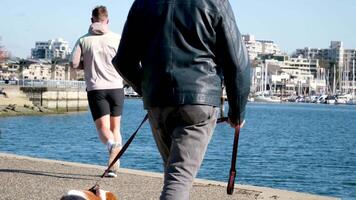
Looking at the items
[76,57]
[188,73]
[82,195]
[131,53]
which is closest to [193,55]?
[188,73]

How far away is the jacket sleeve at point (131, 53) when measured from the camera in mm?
4117

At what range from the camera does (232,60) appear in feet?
12.8

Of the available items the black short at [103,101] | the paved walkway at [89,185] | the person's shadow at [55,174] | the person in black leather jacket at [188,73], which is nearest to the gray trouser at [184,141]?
the person in black leather jacket at [188,73]

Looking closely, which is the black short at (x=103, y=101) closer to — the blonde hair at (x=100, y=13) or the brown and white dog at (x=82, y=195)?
the blonde hair at (x=100, y=13)

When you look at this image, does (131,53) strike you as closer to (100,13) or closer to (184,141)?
(184,141)

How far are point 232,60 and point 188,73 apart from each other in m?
0.27

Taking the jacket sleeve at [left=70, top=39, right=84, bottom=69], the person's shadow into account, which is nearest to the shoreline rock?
the person's shadow

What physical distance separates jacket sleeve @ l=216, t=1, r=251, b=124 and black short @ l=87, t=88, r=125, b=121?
12.5 ft

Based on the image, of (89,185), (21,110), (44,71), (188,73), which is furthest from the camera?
(44,71)

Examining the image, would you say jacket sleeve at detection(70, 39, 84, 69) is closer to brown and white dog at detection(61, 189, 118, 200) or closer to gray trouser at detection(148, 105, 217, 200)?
brown and white dog at detection(61, 189, 118, 200)

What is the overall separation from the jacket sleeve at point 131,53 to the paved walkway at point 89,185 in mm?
2654

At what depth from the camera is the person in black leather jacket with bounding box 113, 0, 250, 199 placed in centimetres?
386

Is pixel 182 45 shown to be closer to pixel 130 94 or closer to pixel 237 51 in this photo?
pixel 237 51

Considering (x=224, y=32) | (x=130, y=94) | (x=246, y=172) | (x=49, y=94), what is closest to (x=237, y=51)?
(x=224, y=32)
